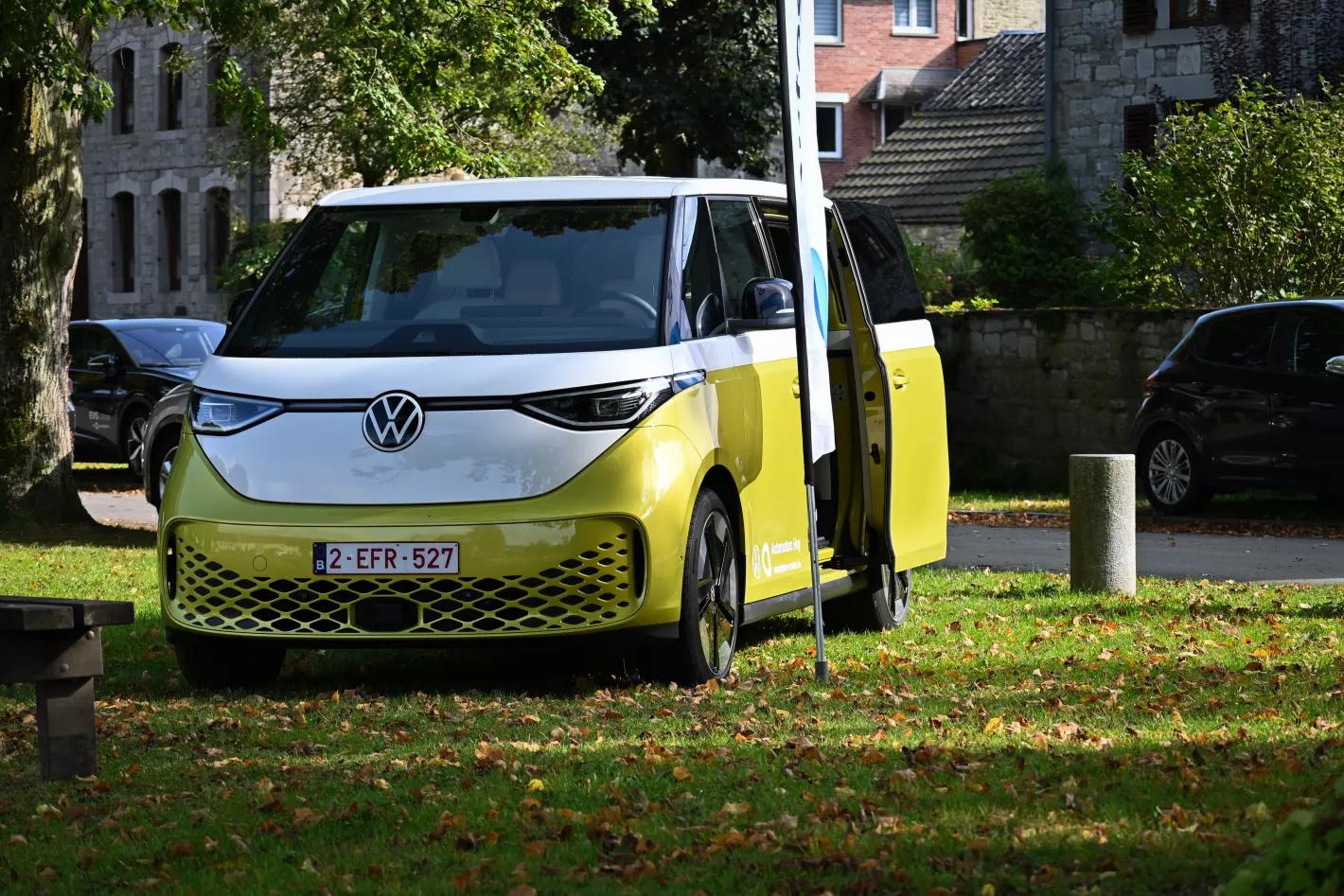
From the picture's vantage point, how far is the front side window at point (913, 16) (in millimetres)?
58844

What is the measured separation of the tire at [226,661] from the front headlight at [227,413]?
794 millimetres

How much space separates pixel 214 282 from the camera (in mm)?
46812

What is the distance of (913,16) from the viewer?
5894 centimetres

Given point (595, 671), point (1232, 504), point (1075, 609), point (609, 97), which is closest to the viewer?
point (595, 671)

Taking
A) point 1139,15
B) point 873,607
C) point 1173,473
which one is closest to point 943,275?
point 1139,15

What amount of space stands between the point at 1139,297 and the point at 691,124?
1487 centimetres

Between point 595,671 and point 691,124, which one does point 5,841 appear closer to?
point 595,671

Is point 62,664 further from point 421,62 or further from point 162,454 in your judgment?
point 421,62

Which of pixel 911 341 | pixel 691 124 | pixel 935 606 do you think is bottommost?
pixel 935 606

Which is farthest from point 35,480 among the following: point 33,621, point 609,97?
point 609,97

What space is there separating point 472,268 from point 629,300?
0.70m

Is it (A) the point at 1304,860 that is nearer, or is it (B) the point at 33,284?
(A) the point at 1304,860

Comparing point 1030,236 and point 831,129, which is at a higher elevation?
point 831,129

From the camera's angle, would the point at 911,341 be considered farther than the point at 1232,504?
No
